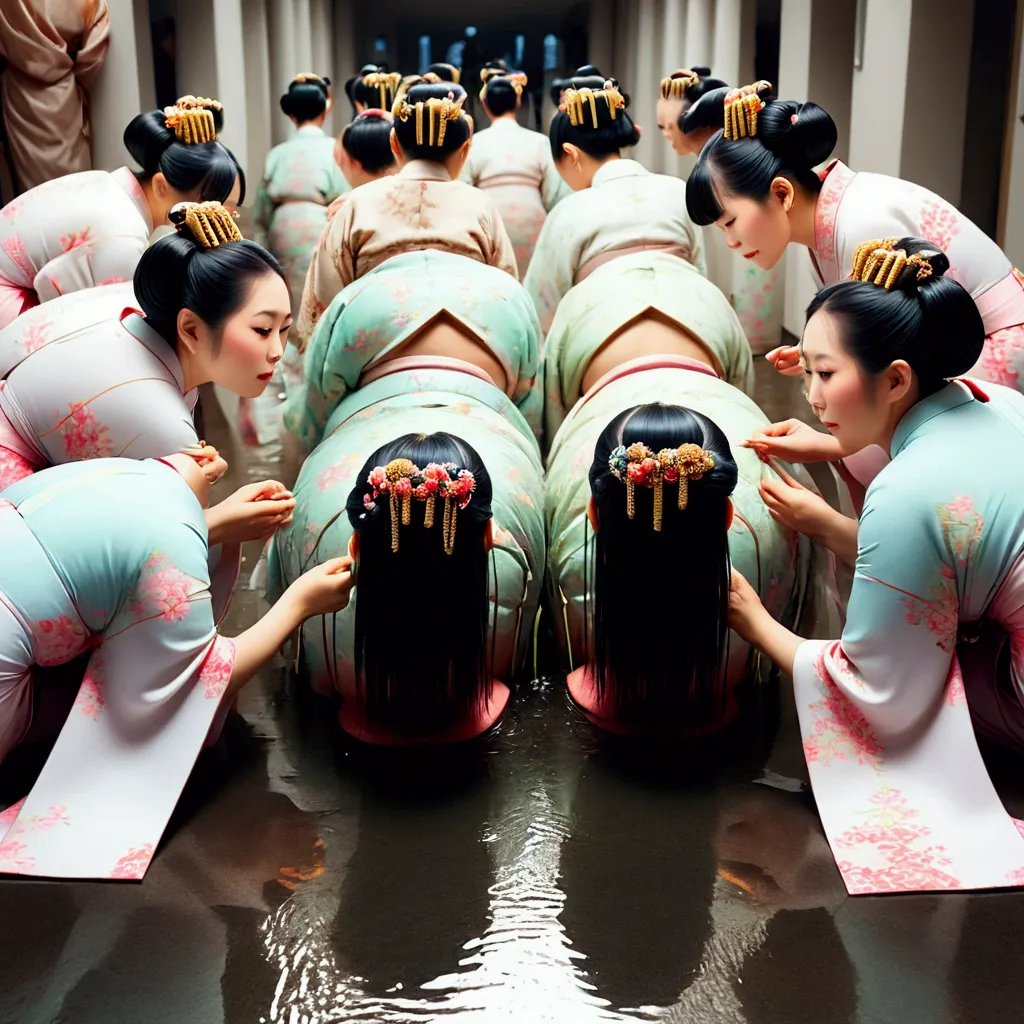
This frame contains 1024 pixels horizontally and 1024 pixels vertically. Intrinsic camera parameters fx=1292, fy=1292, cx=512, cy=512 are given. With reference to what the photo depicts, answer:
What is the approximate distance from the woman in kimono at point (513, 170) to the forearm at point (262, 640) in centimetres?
496

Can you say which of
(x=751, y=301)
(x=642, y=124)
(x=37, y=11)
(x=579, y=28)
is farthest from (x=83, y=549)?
(x=579, y=28)

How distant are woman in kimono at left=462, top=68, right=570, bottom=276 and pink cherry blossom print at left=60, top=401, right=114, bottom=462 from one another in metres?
4.58

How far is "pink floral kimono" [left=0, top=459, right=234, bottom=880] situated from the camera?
7.20ft

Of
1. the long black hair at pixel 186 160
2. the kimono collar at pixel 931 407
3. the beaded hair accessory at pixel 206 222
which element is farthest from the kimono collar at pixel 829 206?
the long black hair at pixel 186 160

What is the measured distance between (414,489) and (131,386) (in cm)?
78

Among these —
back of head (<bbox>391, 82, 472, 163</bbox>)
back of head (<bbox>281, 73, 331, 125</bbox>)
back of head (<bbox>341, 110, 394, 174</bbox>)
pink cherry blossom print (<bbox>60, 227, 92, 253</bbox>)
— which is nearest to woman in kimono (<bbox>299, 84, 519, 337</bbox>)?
back of head (<bbox>391, 82, 472, 163</bbox>)

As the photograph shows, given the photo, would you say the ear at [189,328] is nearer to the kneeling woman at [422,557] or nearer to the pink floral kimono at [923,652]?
the kneeling woman at [422,557]

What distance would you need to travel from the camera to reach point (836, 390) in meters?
2.33

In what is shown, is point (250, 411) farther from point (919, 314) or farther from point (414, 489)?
point (919, 314)

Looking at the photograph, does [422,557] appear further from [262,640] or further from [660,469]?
[660,469]

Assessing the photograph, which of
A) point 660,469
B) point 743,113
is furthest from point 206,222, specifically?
point 743,113

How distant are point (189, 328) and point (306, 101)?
193 inches

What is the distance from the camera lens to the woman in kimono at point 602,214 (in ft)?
14.8

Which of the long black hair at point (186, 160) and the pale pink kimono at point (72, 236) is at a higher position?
the long black hair at point (186, 160)
